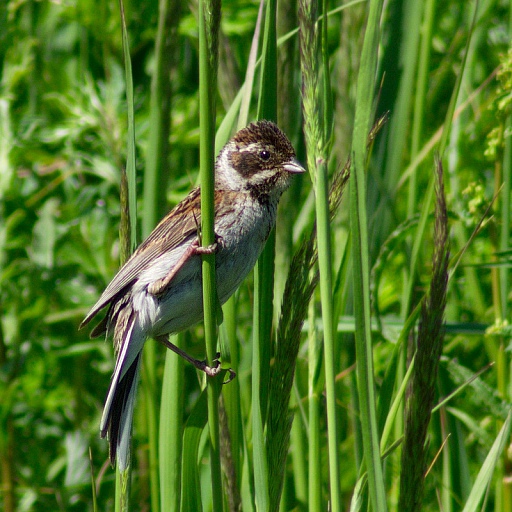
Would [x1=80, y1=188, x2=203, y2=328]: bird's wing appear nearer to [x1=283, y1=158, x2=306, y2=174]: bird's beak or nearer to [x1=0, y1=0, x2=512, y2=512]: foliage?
[x1=0, y1=0, x2=512, y2=512]: foliage

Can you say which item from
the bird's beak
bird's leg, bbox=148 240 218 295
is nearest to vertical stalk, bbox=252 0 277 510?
bird's leg, bbox=148 240 218 295

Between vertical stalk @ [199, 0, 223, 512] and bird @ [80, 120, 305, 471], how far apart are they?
0.47 metres

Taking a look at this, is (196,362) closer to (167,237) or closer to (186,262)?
(186,262)

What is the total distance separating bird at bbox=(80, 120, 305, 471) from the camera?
217 centimetres

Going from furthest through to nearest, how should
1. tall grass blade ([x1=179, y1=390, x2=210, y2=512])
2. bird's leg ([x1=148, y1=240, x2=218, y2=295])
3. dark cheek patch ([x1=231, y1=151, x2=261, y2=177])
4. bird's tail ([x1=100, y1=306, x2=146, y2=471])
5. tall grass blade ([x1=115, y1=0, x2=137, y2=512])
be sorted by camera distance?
dark cheek patch ([x1=231, y1=151, x2=261, y2=177]) → bird's leg ([x1=148, y1=240, x2=218, y2=295]) → bird's tail ([x1=100, y1=306, x2=146, y2=471]) → tall grass blade ([x1=115, y1=0, x2=137, y2=512]) → tall grass blade ([x1=179, y1=390, x2=210, y2=512])

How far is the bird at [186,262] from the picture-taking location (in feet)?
7.13

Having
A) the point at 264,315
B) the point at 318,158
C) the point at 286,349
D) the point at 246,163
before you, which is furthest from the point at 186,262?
the point at 318,158

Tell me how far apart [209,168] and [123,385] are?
1.00 meters

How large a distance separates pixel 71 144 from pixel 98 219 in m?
0.42

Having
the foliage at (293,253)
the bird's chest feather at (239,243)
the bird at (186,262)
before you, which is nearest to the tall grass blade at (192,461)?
the foliage at (293,253)

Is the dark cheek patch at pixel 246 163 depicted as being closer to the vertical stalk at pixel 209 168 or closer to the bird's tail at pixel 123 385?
the bird's tail at pixel 123 385

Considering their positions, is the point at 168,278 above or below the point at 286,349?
above

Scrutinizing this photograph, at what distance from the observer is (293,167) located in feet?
7.77

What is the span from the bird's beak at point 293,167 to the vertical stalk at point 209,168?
2.77ft
